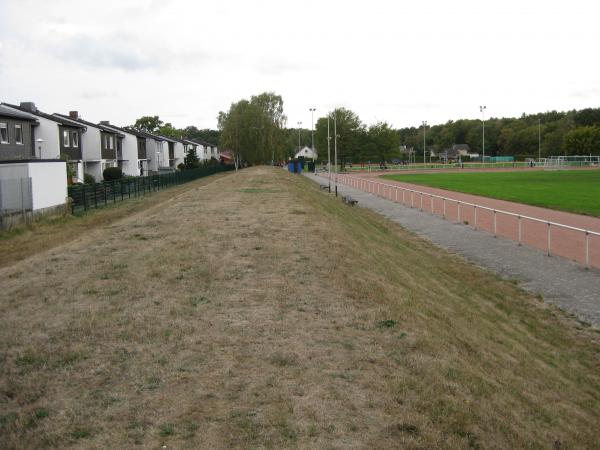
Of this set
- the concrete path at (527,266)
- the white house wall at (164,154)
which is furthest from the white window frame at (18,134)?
the white house wall at (164,154)

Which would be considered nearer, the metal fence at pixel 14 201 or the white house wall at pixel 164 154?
the metal fence at pixel 14 201

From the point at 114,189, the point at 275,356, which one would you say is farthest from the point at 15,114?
the point at 275,356

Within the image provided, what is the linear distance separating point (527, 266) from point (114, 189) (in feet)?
95.3

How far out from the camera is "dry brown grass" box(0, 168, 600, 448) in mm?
5594

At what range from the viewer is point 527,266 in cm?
1658

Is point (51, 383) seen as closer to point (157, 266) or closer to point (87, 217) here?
point (157, 266)

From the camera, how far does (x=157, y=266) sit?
11.5 metres

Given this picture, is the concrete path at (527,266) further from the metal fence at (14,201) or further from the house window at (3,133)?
the house window at (3,133)

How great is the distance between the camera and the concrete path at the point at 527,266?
1298 centimetres

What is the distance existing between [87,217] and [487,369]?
25.7m

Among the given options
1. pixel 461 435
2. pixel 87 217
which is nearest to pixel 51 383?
pixel 461 435

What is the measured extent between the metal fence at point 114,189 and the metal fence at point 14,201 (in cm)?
472

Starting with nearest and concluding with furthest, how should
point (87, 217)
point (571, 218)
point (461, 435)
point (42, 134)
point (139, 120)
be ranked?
point (461, 435), point (571, 218), point (87, 217), point (42, 134), point (139, 120)

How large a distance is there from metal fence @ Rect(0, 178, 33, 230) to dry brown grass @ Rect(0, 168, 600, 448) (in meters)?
11.7
